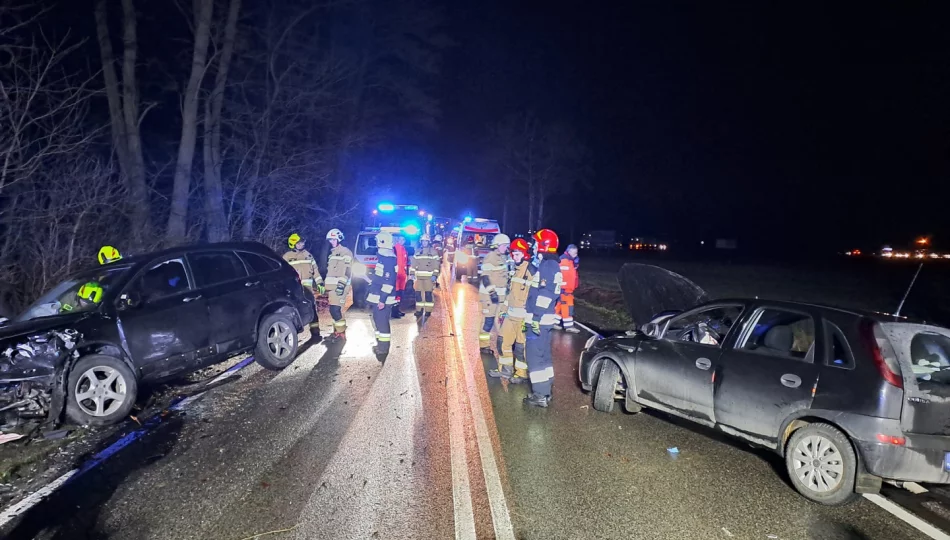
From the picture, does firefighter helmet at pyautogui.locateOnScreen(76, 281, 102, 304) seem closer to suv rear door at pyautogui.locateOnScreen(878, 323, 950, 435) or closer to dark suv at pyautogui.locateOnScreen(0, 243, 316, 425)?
dark suv at pyautogui.locateOnScreen(0, 243, 316, 425)

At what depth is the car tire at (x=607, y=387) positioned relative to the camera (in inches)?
257

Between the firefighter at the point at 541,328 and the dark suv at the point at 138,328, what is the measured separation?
3.85 m

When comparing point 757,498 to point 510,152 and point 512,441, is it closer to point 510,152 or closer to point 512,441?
point 512,441

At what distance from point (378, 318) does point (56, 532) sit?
578cm

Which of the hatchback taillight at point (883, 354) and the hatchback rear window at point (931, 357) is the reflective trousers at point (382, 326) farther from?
the hatchback rear window at point (931, 357)

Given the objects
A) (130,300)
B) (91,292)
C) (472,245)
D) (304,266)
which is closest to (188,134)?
(304,266)

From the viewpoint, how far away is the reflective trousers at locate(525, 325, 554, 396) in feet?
22.1

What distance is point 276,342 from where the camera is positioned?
8.62 metres

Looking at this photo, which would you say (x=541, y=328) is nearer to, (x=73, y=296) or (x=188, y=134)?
(x=73, y=296)

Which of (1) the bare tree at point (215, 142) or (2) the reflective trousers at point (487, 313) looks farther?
(1) the bare tree at point (215, 142)

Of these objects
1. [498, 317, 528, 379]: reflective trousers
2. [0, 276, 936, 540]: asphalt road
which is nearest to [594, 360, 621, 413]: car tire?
[0, 276, 936, 540]: asphalt road

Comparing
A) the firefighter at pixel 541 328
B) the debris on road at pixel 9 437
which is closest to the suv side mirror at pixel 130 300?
the debris on road at pixel 9 437

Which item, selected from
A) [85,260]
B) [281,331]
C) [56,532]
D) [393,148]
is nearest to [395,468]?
[56,532]

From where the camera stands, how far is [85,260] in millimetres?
11141
